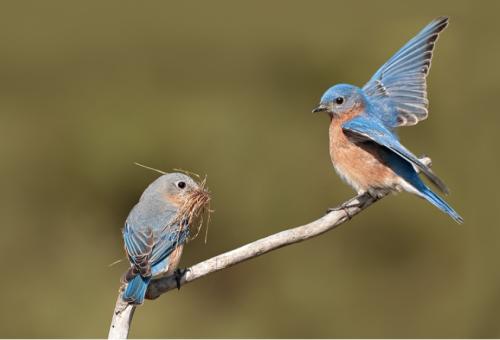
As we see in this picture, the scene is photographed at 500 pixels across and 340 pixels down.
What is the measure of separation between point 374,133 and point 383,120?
450mm

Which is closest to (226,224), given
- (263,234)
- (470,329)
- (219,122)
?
(263,234)

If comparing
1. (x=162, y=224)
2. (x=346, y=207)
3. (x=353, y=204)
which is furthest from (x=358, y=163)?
(x=162, y=224)

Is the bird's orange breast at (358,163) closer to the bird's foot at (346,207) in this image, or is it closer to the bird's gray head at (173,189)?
the bird's foot at (346,207)

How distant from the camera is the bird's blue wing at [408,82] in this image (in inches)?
209

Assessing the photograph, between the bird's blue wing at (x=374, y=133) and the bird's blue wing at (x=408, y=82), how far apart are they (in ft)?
0.86

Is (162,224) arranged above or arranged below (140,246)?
above

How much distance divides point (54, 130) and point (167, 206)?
3.34 meters

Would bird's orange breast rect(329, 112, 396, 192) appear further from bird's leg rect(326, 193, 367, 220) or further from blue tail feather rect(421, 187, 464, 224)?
blue tail feather rect(421, 187, 464, 224)

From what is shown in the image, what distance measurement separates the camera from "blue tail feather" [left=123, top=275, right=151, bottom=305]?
3.84 m

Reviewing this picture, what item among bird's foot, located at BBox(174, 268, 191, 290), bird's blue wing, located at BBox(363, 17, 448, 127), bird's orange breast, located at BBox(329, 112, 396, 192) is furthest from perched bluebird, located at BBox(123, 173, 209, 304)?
bird's blue wing, located at BBox(363, 17, 448, 127)

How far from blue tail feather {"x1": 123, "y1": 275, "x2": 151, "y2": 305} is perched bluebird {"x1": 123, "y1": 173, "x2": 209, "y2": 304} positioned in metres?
0.07

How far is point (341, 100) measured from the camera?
519 cm

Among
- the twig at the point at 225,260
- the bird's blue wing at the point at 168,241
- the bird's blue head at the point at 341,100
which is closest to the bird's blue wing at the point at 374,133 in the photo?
the bird's blue head at the point at 341,100

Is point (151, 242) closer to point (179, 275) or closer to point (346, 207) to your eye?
point (179, 275)
